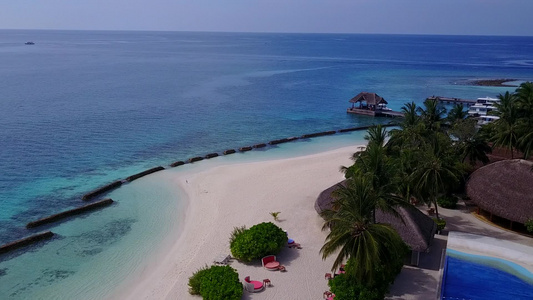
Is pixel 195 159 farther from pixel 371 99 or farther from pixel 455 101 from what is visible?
pixel 455 101

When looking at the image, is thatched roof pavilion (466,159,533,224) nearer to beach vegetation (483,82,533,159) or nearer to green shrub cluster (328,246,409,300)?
beach vegetation (483,82,533,159)

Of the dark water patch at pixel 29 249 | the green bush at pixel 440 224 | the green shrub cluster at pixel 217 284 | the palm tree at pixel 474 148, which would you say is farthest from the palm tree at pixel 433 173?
the dark water patch at pixel 29 249

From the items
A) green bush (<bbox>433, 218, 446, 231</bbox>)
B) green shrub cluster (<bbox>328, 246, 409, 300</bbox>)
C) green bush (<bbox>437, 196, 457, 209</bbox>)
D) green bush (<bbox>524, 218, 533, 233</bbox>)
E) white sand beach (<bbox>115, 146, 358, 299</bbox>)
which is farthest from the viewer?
green bush (<bbox>437, 196, 457, 209</bbox>)

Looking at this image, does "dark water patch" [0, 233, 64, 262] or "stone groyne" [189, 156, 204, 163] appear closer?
"dark water patch" [0, 233, 64, 262]

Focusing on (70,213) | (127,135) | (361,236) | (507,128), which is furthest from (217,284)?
(127,135)

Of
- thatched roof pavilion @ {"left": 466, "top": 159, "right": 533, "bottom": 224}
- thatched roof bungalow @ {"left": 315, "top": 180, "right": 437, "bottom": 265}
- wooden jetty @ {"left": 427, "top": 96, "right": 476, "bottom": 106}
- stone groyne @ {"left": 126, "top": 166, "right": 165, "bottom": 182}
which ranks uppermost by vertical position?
wooden jetty @ {"left": 427, "top": 96, "right": 476, "bottom": 106}

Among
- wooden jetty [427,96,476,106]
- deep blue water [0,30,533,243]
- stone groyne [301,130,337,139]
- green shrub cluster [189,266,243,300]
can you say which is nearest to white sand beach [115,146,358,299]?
green shrub cluster [189,266,243,300]

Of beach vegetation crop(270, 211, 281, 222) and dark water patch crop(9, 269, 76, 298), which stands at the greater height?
beach vegetation crop(270, 211, 281, 222)
